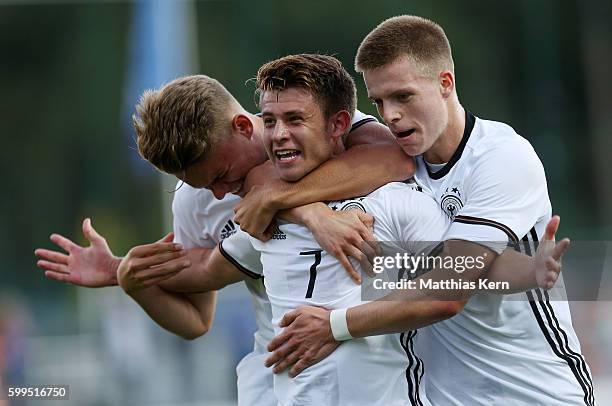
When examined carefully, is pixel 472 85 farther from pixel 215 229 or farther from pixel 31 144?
pixel 215 229

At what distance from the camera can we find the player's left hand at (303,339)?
13.8 ft

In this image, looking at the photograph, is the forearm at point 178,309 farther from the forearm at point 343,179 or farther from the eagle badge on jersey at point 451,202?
the eagle badge on jersey at point 451,202

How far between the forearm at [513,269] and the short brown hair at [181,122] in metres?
1.32

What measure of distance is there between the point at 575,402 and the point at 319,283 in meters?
1.20

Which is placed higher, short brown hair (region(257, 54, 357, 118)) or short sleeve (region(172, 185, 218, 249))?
short brown hair (region(257, 54, 357, 118))

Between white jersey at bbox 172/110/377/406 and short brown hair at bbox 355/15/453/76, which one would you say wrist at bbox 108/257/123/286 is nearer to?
white jersey at bbox 172/110/377/406

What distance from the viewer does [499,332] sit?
14.6 ft

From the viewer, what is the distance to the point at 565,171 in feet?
71.5

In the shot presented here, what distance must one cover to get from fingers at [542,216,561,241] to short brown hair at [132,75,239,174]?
1.45m

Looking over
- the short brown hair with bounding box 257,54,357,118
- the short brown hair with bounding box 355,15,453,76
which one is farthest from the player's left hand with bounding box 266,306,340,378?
the short brown hair with bounding box 355,15,453,76

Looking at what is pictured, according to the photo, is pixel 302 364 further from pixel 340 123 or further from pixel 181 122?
pixel 181 122

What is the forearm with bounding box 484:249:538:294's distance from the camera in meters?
4.16

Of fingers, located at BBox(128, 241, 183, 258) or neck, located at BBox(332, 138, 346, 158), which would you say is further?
fingers, located at BBox(128, 241, 183, 258)

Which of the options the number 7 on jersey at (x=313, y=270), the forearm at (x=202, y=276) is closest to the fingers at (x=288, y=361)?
the number 7 on jersey at (x=313, y=270)
